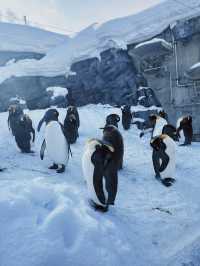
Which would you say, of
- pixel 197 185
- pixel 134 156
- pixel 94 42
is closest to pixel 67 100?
pixel 94 42

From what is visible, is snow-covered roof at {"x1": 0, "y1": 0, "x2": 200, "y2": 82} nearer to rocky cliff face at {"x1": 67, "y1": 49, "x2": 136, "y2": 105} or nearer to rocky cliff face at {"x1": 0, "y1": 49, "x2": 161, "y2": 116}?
rocky cliff face at {"x1": 0, "y1": 49, "x2": 161, "y2": 116}

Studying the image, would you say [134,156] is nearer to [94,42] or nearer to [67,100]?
[67,100]

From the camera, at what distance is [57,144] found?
21.7 ft

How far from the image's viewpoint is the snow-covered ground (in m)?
2.93

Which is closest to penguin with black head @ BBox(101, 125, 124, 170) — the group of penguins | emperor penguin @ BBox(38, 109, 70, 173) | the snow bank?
the group of penguins

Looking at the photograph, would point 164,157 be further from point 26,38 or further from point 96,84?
point 26,38

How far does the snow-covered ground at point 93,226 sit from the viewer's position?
2.93m

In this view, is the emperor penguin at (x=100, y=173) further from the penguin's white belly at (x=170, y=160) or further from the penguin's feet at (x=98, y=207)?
the penguin's white belly at (x=170, y=160)

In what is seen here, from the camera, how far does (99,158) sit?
14.2 ft

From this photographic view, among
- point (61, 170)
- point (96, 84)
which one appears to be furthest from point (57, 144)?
point (96, 84)

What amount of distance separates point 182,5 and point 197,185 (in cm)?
1686

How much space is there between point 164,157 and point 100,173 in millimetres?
2570

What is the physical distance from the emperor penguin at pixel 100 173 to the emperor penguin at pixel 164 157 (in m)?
2.31

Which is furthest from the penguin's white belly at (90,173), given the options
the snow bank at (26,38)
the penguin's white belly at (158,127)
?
the snow bank at (26,38)
